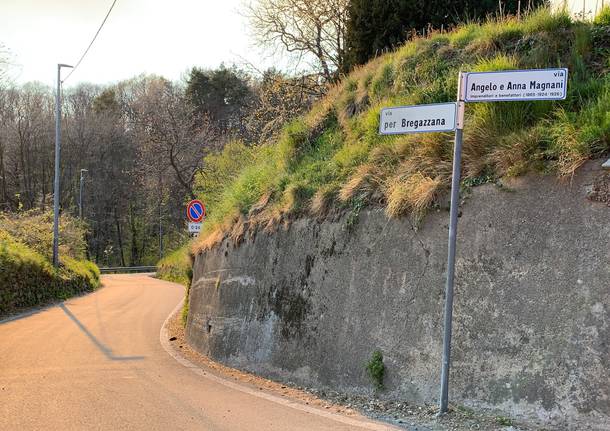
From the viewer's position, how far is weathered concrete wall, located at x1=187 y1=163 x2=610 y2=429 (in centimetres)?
499

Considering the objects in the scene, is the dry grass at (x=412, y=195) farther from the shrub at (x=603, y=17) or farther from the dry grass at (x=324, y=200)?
the shrub at (x=603, y=17)

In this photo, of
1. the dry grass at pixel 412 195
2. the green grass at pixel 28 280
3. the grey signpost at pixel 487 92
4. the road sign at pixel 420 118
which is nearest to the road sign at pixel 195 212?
the green grass at pixel 28 280

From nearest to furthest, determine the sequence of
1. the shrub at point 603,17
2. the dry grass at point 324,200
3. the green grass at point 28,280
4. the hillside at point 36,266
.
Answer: the shrub at point 603,17 < the dry grass at point 324,200 < the green grass at point 28,280 < the hillside at point 36,266

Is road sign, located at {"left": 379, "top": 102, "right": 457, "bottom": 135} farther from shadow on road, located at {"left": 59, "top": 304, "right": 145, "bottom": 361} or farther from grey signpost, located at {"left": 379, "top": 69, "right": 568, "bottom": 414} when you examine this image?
shadow on road, located at {"left": 59, "top": 304, "right": 145, "bottom": 361}

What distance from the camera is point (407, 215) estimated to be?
657 cm

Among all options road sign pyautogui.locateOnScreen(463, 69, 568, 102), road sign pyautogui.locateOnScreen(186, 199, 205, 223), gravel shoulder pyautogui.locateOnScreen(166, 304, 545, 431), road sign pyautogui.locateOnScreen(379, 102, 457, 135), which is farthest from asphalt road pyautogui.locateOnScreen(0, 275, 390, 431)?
road sign pyautogui.locateOnScreen(186, 199, 205, 223)

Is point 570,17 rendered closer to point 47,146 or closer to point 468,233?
point 468,233

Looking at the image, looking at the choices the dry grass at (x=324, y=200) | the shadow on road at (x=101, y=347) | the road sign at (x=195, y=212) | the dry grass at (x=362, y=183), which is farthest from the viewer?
the road sign at (x=195, y=212)

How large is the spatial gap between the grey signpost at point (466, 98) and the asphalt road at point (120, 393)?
1.24m

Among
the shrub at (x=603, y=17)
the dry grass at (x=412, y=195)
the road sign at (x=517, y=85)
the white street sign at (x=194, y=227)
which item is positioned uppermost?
the shrub at (x=603, y=17)

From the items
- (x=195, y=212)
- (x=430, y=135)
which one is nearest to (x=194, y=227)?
(x=195, y=212)

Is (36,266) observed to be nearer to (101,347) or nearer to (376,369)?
(101,347)

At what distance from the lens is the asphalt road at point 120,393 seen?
5688 millimetres

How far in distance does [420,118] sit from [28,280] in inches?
718
